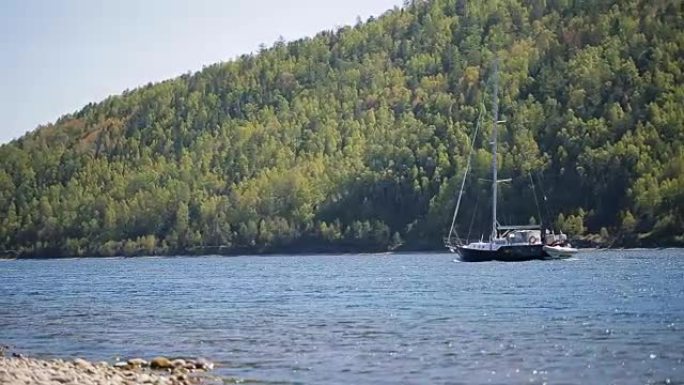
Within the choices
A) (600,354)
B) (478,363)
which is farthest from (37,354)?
(600,354)

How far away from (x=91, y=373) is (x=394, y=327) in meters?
23.0

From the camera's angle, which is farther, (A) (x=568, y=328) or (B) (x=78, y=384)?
(A) (x=568, y=328)

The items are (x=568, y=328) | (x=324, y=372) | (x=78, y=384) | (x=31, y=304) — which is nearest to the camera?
(x=78, y=384)

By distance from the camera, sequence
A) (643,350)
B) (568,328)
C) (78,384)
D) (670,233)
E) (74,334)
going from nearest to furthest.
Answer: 1. (78,384)
2. (643,350)
3. (568,328)
4. (74,334)
5. (670,233)

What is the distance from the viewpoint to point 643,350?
48.3 meters

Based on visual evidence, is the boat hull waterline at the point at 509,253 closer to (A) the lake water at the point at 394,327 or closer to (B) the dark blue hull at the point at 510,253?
(B) the dark blue hull at the point at 510,253

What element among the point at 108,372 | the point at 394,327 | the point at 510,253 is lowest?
the point at 108,372

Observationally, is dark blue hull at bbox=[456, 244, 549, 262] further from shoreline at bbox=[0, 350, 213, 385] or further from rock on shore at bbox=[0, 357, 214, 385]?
rock on shore at bbox=[0, 357, 214, 385]

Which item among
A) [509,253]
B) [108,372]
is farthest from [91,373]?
[509,253]

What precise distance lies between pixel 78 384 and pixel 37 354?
17.8m

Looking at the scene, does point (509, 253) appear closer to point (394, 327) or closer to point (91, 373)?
point (394, 327)

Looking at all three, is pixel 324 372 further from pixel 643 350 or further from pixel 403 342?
pixel 643 350

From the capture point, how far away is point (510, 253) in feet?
441

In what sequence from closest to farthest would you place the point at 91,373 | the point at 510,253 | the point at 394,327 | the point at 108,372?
the point at 91,373 < the point at 108,372 < the point at 394,327 < the point at 510,253
